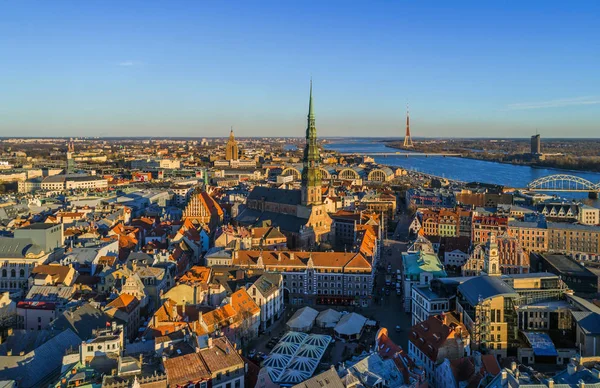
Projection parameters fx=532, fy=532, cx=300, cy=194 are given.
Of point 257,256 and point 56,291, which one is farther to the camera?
point 257,256

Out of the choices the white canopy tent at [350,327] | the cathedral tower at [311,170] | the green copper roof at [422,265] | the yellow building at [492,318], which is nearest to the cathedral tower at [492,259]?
the green copper roof at [422,265]

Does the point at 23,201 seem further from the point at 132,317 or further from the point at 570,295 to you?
the point at 570,295

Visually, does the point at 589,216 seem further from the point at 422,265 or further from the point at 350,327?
the point at 350,327

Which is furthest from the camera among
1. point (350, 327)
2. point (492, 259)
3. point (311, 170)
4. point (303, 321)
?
point (311, 170)

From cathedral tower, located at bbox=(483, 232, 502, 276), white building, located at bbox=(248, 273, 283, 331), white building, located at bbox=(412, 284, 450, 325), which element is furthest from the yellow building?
white building, located at bbox=(248, 273, 283, 331)

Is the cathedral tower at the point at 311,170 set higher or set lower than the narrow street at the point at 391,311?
higher

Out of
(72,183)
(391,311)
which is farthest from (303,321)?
(72,183)

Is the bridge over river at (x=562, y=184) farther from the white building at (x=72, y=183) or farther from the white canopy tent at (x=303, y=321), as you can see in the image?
the white canopy tent at (x=303, y=321)

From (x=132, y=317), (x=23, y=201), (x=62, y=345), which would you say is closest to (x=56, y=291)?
(x=132, y=317)
